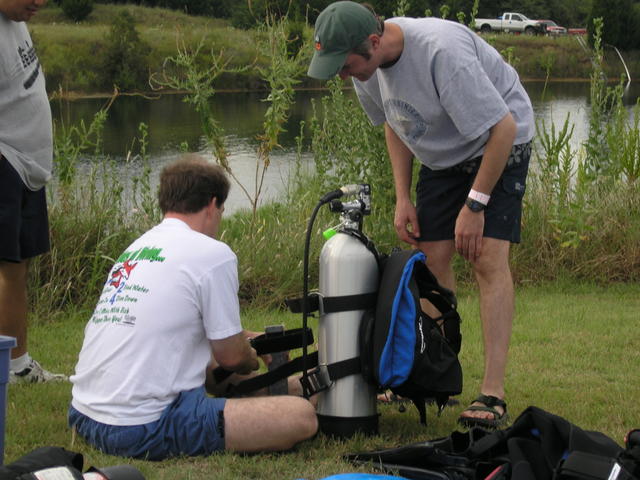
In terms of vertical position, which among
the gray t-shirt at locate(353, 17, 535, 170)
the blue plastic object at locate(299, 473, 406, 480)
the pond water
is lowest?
the pond water

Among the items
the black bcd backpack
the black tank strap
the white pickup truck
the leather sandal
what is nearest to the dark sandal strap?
the leather sandal

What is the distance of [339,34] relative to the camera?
360cm

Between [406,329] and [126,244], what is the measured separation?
3432mm

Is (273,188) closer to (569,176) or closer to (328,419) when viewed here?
(569,176)

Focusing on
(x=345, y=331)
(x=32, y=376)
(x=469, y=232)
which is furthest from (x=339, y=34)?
(x=32, y=376)

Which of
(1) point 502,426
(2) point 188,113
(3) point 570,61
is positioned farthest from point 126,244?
(3) point 570,61

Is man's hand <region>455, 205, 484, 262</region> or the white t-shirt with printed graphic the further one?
man's hand <region>455, 205, 484, 262</region>

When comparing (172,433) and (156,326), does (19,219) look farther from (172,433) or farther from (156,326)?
(172,433)

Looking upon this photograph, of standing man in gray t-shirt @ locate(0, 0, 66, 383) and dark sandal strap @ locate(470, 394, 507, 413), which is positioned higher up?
standing man in gray t-shirt @ locate(0, 0, 66, 383)

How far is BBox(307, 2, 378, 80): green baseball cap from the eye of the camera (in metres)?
3.60

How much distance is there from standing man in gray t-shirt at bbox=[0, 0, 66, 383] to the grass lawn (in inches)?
13.1

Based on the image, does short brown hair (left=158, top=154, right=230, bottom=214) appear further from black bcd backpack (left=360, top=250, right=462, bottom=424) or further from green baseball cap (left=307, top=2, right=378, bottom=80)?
black bcd backpack (left=360, top=250, right=462, bottom=424)

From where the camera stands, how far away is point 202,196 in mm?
3568

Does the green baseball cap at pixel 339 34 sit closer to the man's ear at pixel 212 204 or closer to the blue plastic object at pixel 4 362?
the man's ear at pixel 212 204
